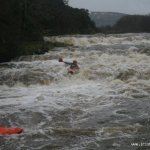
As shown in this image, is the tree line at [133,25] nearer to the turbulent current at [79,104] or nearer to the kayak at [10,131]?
the turbulent current at [79,104]

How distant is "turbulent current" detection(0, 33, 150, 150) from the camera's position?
9.23 meters

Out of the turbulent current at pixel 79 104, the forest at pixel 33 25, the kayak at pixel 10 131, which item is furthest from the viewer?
the forest at pixel 33 25

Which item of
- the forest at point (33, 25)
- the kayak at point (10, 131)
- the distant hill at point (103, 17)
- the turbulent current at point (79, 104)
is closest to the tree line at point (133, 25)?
the forest at point (33, 25)

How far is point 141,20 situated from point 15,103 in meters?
60.1

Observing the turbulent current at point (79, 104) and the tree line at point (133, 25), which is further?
the tree line at point (133, 25)

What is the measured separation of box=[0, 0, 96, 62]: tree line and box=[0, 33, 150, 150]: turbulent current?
1.72 meters

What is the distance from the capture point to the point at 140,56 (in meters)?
21.7

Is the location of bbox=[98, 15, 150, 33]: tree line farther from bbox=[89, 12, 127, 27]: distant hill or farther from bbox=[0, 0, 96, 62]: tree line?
bbox=[89, 12, 127, 27]: distant hill

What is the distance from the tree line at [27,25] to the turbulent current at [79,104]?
1.72m

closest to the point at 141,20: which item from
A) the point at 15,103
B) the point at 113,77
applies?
the point at 113,77

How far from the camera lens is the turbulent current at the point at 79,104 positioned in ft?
30.3

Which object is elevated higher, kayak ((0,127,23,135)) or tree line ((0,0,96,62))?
tree line ((0,0,96,62))

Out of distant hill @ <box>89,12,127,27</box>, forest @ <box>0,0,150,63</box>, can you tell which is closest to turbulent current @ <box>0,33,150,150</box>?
forest @ <box>0,0,150,63</box>

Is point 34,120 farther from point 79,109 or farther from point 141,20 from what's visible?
point 141,20
